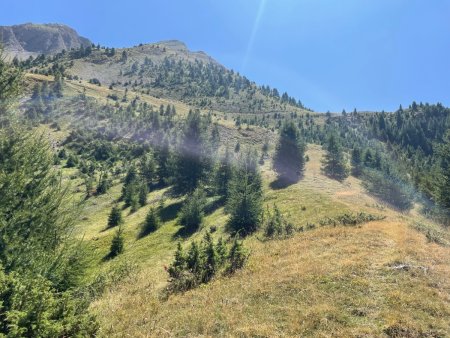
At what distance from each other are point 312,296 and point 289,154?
242ft

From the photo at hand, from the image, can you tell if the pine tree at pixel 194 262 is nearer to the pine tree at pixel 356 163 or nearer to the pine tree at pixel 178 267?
the pine tree at pixel 178 267

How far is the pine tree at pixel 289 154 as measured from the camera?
279ft

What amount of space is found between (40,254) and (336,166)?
84.4 meters

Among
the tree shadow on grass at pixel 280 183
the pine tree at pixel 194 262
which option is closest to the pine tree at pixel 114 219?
the tree shadow on grass at pixel 280 183

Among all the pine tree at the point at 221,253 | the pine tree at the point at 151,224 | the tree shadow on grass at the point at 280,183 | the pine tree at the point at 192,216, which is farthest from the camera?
the tree shadow on grass at the point at 280,183

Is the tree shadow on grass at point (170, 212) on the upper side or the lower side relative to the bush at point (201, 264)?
lower

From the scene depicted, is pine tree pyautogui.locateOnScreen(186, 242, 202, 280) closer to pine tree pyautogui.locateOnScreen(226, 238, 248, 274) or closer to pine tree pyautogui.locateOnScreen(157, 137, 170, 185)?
pine tree pyautogui.locateOnScreen(226, 238, 248, 274)

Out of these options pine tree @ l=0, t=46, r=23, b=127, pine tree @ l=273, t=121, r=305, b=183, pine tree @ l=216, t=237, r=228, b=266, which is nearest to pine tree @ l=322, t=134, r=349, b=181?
pine tree @ l=273, t=121, r=305, b=183

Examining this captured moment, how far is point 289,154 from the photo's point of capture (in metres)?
88.6

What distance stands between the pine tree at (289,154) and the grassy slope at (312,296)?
56.1 m

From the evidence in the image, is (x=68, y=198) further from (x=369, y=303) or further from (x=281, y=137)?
(x=281, y=137)

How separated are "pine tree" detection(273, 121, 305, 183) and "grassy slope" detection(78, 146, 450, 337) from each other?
56.1 metres

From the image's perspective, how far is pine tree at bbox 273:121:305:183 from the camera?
279 feet

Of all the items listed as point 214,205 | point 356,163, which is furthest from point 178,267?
point 356,163
